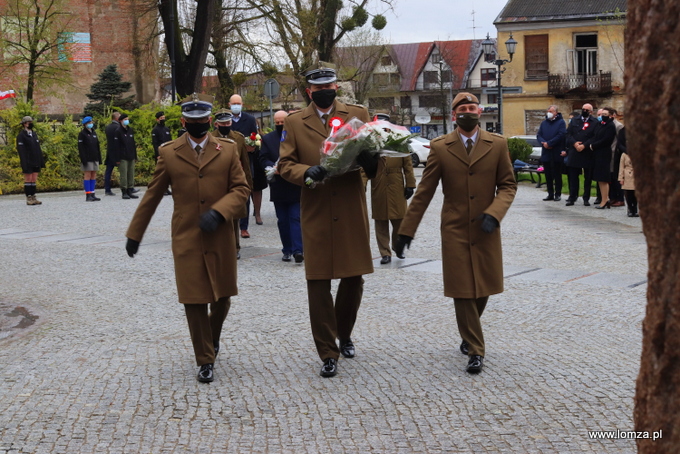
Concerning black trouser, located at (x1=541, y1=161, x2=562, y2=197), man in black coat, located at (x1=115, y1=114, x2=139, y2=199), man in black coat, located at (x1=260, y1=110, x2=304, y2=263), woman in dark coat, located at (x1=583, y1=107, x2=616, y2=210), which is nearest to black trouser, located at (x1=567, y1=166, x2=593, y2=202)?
woman in dark coat, located at (x1=583, y1=107, x2=616, y2=210)

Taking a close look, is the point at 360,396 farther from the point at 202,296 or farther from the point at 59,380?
the point at 59,380

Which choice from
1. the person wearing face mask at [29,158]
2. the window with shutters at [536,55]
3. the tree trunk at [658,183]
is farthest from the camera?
the window with shutters at [536,55]

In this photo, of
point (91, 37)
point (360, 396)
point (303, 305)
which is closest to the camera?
point (360, 396)

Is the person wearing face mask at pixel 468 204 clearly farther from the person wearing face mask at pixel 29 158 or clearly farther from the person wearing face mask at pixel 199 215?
the person wearing face mask at pixel 29 158

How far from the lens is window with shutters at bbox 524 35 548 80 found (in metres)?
51.7

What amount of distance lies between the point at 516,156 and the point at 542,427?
82.0ft

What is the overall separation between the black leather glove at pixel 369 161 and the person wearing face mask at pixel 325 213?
0.02 meters

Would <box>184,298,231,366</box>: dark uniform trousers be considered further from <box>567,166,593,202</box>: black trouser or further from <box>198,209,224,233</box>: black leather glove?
<box>567,166,593,202</box>: black trouser

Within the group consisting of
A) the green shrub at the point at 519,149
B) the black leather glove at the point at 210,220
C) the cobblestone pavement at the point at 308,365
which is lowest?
the cobblestone pavement at the point at 308,365

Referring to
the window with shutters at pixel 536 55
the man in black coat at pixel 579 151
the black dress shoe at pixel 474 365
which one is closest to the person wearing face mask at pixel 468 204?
the black dress shoe at pixel 474 365

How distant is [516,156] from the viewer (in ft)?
95.8

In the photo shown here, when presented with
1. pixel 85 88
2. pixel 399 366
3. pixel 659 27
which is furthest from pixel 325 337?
pixel 85 88

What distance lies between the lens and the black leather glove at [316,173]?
5793mm

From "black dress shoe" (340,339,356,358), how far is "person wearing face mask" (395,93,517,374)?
83cm
